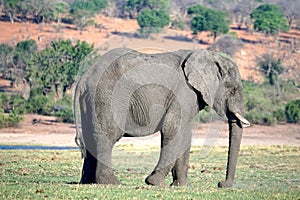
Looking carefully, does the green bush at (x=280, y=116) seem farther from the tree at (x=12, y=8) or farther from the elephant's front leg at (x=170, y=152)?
the tree at (x=12, y=8)

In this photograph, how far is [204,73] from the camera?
15.0 metres

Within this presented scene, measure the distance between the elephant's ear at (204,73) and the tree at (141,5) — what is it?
71315mm

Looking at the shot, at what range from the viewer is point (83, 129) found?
49.0 feet

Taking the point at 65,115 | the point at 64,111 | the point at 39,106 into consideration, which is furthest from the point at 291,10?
the point at 65,115

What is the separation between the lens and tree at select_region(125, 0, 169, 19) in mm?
86312

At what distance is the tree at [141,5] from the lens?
86.3m

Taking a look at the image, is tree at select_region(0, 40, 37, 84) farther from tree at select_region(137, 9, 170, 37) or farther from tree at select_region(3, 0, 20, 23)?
tree at select_region(3, 0, 20, 23)

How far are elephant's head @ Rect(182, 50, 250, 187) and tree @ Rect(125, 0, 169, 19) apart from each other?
71.2 m

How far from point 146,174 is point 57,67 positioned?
30.5m

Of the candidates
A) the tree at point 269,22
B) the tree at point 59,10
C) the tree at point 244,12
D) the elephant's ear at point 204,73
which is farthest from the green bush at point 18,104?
the tree at point 244,12

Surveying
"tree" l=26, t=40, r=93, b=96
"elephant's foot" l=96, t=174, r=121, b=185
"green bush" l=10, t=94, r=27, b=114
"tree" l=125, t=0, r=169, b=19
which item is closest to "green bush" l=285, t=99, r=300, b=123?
"tree" l=26, t=40, r=93, b=96

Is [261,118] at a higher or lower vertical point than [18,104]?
higher

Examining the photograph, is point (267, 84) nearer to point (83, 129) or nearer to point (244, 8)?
point (244, 8)

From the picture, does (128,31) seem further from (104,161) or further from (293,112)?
(104,161)
